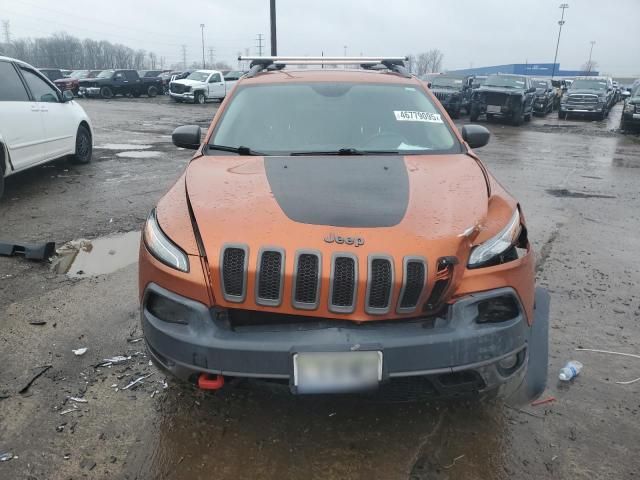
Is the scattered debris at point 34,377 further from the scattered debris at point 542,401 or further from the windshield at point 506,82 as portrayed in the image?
the windshield at point 506,82

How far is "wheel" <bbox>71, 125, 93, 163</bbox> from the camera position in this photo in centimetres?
899

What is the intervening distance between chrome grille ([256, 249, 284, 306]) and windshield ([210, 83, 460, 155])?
1388mm

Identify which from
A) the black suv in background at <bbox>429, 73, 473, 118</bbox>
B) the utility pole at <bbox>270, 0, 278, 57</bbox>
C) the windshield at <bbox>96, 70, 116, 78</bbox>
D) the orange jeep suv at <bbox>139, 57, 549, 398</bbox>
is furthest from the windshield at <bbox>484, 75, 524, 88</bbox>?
A: the windshield at <bbox>96, 70, 116, 78</bbox>

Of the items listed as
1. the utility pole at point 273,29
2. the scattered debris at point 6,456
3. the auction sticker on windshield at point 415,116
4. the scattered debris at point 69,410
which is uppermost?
the utility pole at point 273,29

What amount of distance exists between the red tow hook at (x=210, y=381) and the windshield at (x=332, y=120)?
5.41 ft

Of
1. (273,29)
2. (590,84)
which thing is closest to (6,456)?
(273,29)

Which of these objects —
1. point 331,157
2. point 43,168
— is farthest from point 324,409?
point 43,168

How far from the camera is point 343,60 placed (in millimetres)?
4746

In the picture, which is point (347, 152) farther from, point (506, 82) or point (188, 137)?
point (506, 82)

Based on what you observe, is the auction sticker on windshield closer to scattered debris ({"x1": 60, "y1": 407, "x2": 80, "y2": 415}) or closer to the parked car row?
scattered debris ({"x1": 60, "y1": 407, "x2": 80, "y2": 415})

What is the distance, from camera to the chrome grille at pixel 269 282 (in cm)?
217

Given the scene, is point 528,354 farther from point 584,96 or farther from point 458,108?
point 584,96

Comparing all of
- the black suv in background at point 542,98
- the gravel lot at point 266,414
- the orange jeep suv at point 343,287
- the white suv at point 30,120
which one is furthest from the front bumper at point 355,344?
the black suv in background at point 542,98

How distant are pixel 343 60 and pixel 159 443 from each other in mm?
3559
